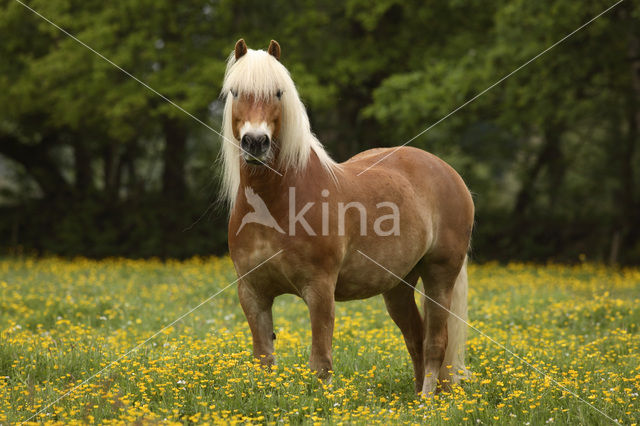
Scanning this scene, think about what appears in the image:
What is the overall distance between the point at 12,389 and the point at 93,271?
8609 millimetres

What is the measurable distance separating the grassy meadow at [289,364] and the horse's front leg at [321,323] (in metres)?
0.10

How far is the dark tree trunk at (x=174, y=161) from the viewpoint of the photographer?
17.8 meters

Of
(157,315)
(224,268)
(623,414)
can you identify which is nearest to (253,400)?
(623,414)

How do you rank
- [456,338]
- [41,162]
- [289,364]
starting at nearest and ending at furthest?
[289,364]
[456,338]
[41,162]

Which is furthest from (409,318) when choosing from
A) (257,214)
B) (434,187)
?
(257,214)

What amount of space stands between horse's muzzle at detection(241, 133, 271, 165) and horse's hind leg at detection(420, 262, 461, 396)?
1.99 metres

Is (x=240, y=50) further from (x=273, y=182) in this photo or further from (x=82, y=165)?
(x=82, y=165)

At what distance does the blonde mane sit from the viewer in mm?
4016

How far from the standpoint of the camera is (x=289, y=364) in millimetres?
5109

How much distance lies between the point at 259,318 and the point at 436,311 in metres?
1.55

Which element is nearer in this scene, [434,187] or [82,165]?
[434,187]

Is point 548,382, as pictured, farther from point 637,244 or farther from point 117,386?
point 637,244

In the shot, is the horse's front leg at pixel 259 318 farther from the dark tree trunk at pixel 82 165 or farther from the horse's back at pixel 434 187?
the dark tree trunk at pixel 82 165

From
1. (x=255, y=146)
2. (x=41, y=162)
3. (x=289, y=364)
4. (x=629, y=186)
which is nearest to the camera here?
(x=255, y=146)
